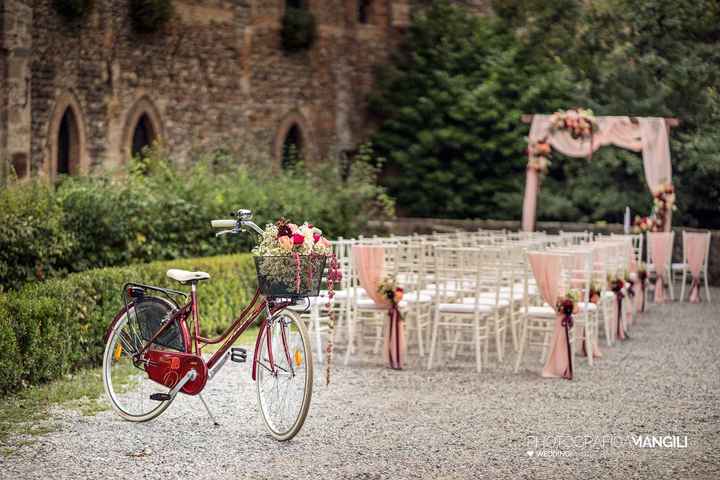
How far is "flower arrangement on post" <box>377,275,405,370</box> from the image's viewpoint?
8945 millimetres

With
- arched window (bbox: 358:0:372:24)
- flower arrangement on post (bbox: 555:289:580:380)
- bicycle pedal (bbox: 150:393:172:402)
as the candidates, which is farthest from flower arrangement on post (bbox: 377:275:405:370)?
arched window (bbox: 358:0:372:24)

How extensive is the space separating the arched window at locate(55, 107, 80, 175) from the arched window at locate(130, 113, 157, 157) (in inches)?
53.3

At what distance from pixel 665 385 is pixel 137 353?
13.1 ft

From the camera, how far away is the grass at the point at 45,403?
6207mm

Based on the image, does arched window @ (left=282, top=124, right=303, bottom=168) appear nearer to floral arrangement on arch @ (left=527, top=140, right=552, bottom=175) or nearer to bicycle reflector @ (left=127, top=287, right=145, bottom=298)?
floral arrangement on arch @ (left=527, top=140, right=552, bottom=175)

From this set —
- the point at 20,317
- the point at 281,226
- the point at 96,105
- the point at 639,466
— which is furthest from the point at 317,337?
the point at 96,105

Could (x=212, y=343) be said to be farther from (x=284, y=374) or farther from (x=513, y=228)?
(x=513, y=228)

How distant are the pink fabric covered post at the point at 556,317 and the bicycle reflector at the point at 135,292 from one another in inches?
138

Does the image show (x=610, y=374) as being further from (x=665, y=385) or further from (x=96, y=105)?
(x=96, y=105)

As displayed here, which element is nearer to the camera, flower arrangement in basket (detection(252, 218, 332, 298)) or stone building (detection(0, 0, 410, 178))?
flower arrangement in basket (detection(252, 218, 332, 298))

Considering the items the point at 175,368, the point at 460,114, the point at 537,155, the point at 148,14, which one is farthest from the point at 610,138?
the point at 175,368

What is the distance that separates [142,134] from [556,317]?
11436 mm

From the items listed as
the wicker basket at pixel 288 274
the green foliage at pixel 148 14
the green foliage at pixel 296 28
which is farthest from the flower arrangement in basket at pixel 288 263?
the green foliage at pixel 296 28

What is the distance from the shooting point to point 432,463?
562 cm
